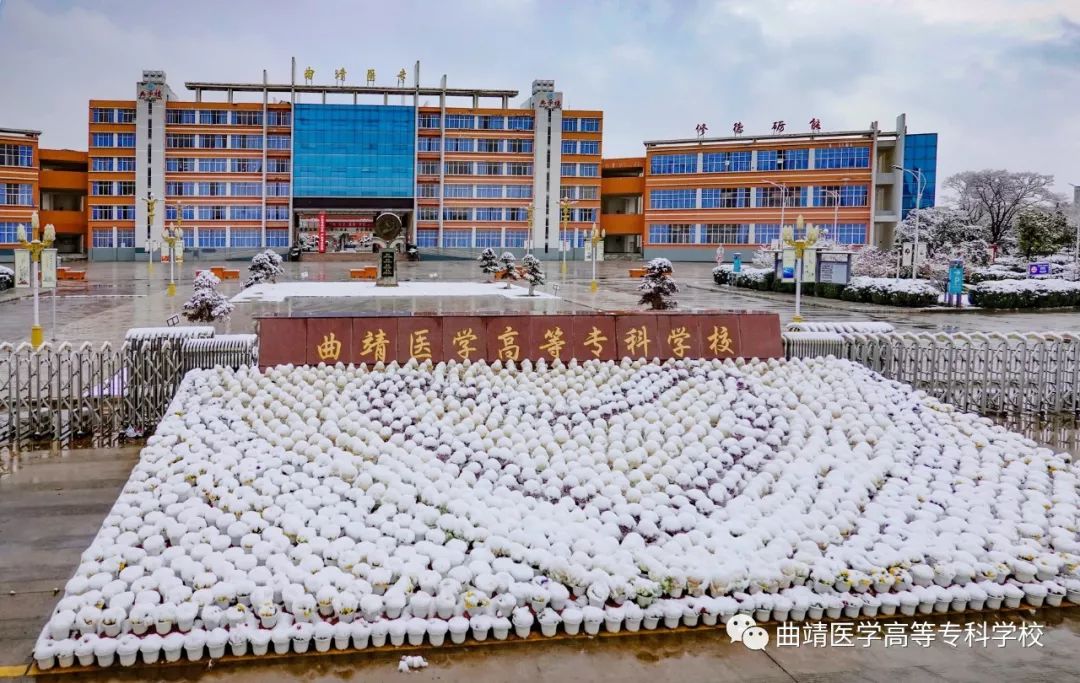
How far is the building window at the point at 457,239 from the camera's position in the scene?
6706 cm

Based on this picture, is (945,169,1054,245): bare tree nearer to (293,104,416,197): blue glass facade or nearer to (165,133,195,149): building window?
(293,104,416,197): blue glass facade

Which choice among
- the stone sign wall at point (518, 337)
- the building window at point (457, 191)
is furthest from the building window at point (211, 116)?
the stone sign wall at point (518, 337)

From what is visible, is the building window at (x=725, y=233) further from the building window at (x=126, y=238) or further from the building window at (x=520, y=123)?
the building window at (x=126, y=238)

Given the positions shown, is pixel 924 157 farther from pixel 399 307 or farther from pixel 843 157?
pixel 399 307

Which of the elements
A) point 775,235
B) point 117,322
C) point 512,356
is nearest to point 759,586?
point 512,356

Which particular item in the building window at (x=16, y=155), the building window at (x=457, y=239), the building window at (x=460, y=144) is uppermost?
the building window at (x=460, y=144)

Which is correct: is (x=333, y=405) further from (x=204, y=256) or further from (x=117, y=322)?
(x=204, y=256)

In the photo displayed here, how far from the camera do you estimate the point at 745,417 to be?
9125mm

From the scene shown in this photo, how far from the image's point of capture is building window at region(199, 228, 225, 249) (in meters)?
64.2

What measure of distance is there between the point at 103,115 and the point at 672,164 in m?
41.3

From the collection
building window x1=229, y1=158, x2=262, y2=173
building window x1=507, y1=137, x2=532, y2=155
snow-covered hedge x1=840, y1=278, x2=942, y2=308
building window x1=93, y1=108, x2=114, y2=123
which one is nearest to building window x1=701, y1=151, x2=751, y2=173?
building window x1=507, y1=137, x2=532, y2=155

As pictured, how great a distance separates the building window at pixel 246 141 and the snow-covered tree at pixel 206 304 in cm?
4798

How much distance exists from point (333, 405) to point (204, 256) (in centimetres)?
5946

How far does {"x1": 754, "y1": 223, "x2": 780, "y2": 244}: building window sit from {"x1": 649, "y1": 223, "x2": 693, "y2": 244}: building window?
16.3 ft
